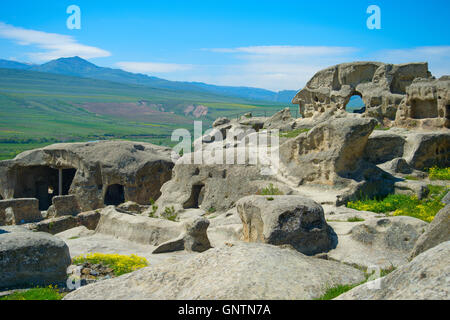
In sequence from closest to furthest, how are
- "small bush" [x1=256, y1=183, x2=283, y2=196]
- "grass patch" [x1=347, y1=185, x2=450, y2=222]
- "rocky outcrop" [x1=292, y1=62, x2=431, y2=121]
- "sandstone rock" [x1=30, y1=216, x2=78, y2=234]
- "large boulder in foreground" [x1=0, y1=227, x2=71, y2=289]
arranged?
"large boulder in foreground" [x1=0, y1=227, x2=71, y2=289], "grass patch" [x1=347, y1=185, x2=450, y2=222], "small bush" [x1=256, y1=183, x2=283, y2=196], "sandstone rock" [x1=30, y1=216, x2=78, y2=234], "rocky outcrop" [x1=292, y1=62, x2=431, y2=121]

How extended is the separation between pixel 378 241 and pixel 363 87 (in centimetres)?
2341

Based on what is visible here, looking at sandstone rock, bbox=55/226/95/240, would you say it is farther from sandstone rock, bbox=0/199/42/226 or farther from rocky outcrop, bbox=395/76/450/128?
rocky outcrop, bbox=395/76/450/128

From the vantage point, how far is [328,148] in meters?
17.0

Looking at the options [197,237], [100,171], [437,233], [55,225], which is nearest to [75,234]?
[55,225]

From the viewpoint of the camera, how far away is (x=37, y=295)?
8.58 metres

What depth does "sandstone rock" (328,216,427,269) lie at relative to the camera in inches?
404

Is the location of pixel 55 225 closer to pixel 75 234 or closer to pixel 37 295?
pixel 75 234

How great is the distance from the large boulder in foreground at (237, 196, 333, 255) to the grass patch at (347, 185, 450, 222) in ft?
11.4

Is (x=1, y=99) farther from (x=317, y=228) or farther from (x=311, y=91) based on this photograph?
(x=317, y=228)

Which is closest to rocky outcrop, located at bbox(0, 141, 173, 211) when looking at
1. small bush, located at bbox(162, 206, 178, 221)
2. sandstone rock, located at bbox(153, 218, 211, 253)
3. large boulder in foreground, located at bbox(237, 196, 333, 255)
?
small bush, located at bbox(162, 206, 178, 221)

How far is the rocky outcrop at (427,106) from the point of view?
2237 cm

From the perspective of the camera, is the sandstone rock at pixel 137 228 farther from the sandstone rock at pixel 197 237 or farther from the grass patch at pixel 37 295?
the grass patch at pixel 37 295

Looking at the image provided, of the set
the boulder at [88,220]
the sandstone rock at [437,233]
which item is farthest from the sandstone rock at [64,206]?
the sandstone rock at [437,233]

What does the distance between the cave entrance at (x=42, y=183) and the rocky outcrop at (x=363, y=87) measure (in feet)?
59.7
